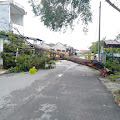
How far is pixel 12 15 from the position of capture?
825 inches

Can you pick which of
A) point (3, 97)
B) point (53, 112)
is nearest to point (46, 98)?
point (53, 112)

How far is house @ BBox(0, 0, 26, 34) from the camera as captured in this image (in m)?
17.7

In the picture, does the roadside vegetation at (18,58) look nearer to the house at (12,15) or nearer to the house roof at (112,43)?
the house at (12,15)

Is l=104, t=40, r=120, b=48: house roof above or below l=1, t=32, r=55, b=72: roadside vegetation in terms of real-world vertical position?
above

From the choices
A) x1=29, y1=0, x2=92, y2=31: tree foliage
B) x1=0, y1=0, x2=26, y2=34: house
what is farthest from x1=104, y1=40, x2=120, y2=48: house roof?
x1=0, y1=0, x2=26, y2=34: house

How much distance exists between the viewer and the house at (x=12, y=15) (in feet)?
58.2

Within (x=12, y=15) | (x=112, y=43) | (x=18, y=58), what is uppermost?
(x=12, y=15)

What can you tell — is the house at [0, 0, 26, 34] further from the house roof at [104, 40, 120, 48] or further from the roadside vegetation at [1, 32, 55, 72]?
the house roof at [104, 40, 120, 48]

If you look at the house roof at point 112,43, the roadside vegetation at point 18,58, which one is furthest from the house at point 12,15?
the house roof at point 112,43

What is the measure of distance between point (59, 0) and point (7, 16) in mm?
11249

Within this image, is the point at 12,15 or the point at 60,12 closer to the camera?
the point at 60,12

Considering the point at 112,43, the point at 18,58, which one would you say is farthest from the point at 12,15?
the point at 112,43

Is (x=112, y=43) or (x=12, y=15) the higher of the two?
(x=12, y=15)

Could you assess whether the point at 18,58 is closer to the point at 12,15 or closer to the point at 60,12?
the point at 60,12
